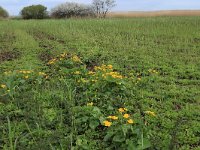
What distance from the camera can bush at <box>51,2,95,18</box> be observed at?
32625 mm

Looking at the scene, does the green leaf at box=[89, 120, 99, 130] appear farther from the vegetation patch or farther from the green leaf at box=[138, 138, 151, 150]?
the vegetation patch

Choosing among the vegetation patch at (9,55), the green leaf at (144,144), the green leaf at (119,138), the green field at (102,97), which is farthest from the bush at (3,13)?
the green leaf at (144,144)

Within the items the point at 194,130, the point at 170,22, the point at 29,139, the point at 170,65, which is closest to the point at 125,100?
Answer: the point at 194,130

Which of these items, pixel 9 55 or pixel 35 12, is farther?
pixel 35 12

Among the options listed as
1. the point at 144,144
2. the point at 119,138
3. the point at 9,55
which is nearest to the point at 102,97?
the point at 119,138

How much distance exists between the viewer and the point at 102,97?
19.5 feet

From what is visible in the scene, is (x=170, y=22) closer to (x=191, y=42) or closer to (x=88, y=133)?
(x=191, y=42)

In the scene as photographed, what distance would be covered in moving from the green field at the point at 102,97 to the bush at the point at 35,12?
22683 mm

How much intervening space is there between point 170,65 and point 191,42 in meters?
3.39

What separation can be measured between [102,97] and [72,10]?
27.8 m

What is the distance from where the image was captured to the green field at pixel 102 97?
14.9ft

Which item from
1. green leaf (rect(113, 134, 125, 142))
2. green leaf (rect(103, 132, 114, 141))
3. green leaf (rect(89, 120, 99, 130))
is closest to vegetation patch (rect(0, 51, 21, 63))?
green leaf (rect(89, 120, 99, 130))

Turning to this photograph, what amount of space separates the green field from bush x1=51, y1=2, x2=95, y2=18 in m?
21.3

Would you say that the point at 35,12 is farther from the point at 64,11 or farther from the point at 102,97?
the point at 102,97
